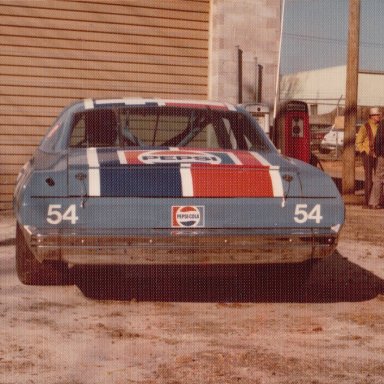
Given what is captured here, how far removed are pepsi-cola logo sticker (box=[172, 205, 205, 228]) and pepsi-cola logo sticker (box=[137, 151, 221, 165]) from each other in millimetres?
315

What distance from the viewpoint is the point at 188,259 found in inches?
207

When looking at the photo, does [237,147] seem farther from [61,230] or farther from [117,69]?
[117,69]

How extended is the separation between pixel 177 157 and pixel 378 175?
8406mm

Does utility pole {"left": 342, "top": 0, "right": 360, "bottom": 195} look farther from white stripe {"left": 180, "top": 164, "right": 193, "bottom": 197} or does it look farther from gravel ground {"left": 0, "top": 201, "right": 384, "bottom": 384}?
white stripe {"left": 180, "top": 164, "right": 193, "bottom": 197}

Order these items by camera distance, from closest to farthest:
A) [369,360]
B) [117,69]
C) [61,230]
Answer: [369,360] → [61,230] → [117,69]

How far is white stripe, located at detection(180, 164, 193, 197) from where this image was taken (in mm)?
5172

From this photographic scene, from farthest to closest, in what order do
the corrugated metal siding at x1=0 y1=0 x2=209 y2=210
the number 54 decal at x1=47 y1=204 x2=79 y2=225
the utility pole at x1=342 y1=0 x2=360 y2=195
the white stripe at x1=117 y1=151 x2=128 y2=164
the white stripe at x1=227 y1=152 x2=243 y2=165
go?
the utility pole at x1=342 y1=0 x2=360 y2=195 → the corrugated metal siding at x1=0 y1=0 x2=209 y2=210 → the white stripe at x1=227 y1=152 x2=243 y2=165 → the white stripe at x1=117 y1=151 x2=128 y2=164 → the number 54 decal at x1=47 y1=204 x2=79 y2=225

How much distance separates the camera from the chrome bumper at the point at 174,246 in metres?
5.12

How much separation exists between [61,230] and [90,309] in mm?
824

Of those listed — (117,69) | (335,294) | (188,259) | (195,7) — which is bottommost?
(335,294)

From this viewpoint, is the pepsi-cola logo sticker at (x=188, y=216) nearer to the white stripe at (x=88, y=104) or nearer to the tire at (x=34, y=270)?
the tire at (x=34, y=270)

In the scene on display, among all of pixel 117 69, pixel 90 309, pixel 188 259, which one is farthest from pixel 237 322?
pixel 117 69

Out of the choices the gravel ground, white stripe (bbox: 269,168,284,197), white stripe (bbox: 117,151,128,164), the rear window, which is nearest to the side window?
the rear window

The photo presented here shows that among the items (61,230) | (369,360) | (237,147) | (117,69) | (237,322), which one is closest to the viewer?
→ (369,360)
